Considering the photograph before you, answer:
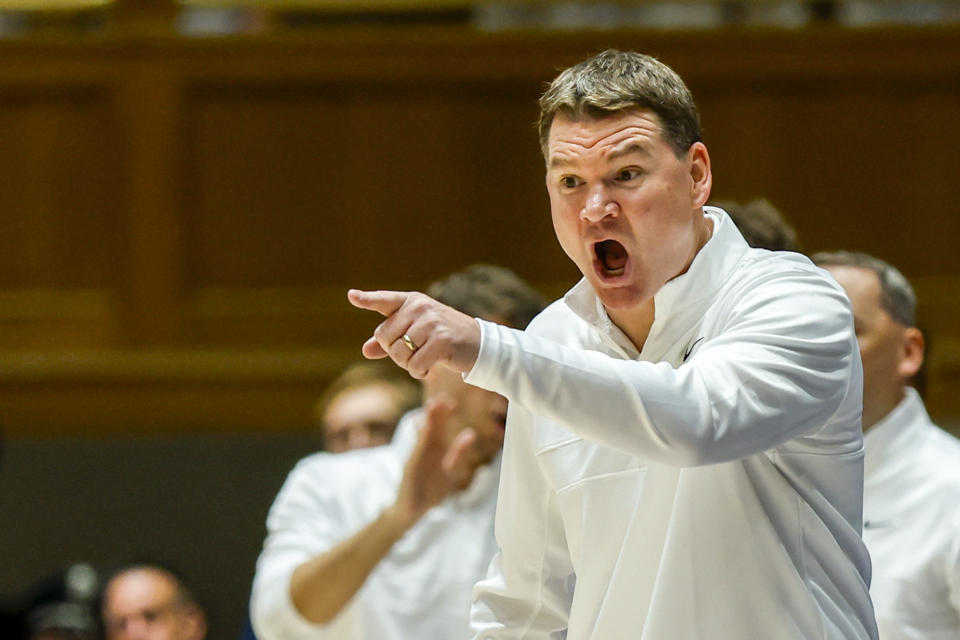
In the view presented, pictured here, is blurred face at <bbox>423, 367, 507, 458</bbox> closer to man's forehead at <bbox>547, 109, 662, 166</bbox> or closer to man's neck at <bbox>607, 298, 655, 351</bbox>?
man's neck at <bbox>607, 298, 655, 351</bbox>

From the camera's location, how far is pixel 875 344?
3104 mm

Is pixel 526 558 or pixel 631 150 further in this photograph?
pixel 526 558

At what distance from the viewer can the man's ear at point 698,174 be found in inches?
82.4

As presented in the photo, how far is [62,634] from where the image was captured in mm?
4336

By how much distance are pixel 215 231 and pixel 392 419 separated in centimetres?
122

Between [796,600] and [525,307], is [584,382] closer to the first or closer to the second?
[796,600]

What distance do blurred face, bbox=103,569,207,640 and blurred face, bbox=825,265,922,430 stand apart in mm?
2079

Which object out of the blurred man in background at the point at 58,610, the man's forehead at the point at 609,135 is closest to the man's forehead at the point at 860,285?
the man's forehead at the point at 609,135

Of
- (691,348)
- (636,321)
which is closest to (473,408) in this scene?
(636,321)

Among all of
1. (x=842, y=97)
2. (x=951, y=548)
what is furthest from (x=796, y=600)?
(x=842, y=97)

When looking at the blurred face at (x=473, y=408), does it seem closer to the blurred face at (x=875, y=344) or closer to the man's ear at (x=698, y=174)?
the blurred face at (x=875, y=344)

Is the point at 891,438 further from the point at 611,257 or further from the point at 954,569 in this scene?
the point at 611,257

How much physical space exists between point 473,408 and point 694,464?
1.57m

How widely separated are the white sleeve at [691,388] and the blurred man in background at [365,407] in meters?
2.36
